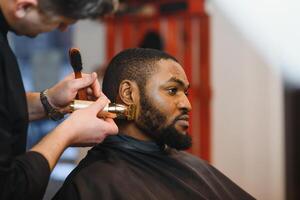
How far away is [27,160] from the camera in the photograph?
0.91 metres

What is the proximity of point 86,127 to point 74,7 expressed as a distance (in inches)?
11.4

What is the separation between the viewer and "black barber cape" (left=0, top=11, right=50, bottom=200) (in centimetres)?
87

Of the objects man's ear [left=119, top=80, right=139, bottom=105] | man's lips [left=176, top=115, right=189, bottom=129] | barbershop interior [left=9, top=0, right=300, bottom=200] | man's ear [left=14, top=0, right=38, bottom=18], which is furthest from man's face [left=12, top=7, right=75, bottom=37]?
barbershop interior [left=9, top=0, right=300, bottom=200]

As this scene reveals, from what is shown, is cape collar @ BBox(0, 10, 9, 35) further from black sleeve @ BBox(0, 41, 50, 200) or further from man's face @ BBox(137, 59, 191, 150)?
man's face @ BBox(137, 59, 191, 150)

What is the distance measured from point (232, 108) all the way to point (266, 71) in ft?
1.16

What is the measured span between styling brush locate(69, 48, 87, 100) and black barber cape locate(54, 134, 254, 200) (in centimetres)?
23

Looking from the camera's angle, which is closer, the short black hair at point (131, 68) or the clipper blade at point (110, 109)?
the clipper blade at point (110, 109)

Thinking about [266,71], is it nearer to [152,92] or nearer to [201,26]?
[201,26]

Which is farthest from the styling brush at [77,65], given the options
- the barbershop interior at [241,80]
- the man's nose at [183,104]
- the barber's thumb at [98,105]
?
the barbershop interior at [241,80]

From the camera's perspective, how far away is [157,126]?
1375 mm

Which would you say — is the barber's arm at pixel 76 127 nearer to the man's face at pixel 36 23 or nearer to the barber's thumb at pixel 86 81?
the barber's thumb at pixel 86 81

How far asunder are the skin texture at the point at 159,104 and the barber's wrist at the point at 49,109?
24 cm

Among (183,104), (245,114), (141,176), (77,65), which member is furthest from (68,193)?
(245,114)

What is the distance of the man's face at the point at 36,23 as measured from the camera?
936 mm
